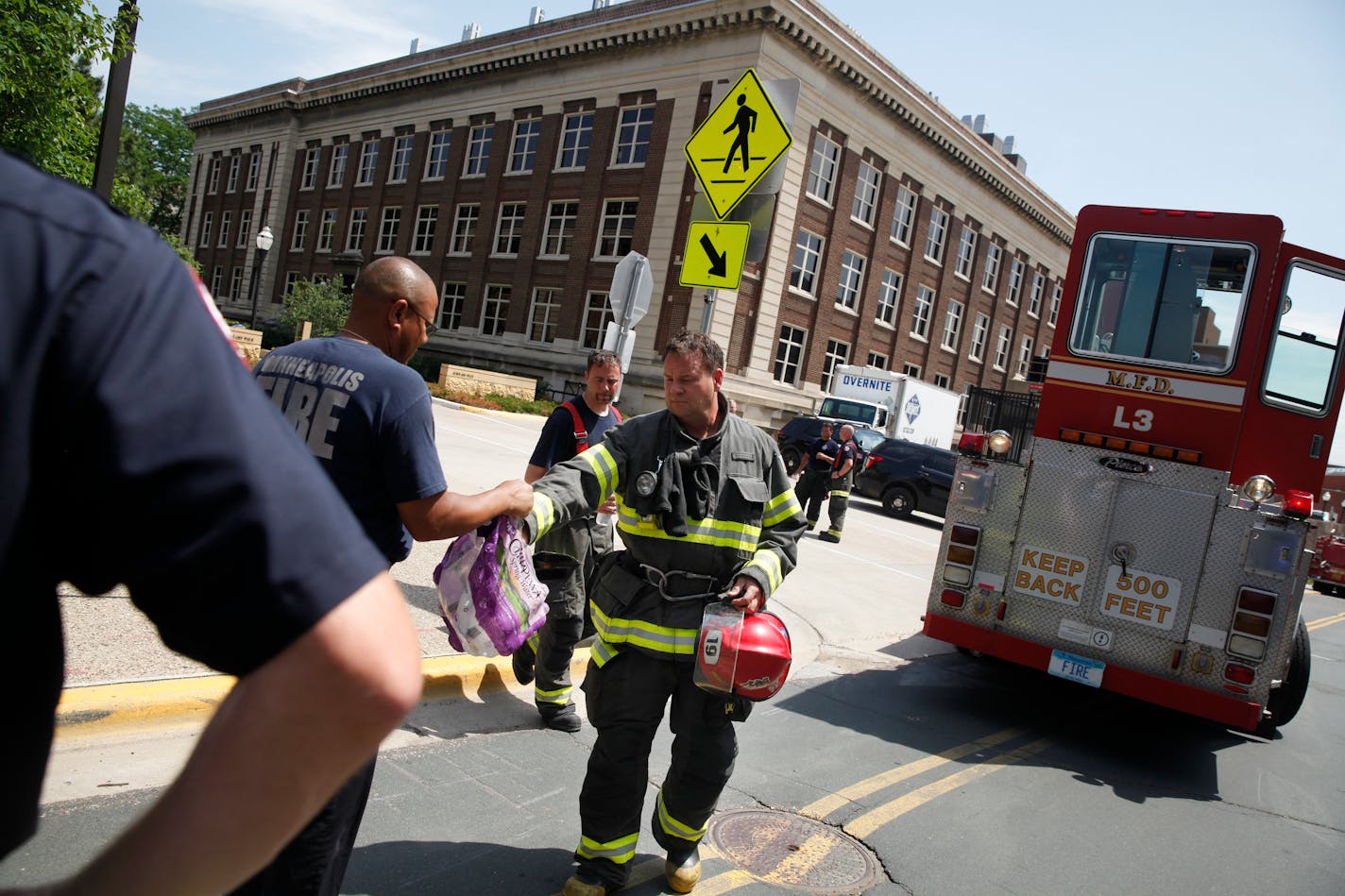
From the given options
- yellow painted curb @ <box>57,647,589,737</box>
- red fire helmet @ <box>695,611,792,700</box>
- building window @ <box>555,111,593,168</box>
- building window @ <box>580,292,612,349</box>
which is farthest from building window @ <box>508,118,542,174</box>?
red fire helmet @ <box>695,611,792,700</box>

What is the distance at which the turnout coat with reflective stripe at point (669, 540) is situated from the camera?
3547 mm

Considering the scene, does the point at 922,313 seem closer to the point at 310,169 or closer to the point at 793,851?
the point at 310,169

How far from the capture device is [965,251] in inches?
1606

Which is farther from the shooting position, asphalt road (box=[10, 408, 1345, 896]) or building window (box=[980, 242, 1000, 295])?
building window (box=[980, 242, 1000, 295])

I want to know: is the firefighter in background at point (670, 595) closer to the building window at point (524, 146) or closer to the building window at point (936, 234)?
the building window at point (524, 146)

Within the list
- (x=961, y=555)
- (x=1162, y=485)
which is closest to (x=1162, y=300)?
(x=1162, y=485)

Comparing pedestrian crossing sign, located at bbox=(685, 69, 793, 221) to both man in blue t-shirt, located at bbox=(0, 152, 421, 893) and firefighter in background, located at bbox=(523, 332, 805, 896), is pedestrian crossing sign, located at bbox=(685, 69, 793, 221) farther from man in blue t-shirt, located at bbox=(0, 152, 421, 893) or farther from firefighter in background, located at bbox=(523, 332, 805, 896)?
man in blue t-shirt, located at bbox=(0, 152, 421, 893)

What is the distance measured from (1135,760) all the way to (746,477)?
4300mm

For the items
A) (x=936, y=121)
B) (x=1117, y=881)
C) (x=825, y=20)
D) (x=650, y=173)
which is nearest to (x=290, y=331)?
(x=650, y=173)

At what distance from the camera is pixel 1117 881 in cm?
425

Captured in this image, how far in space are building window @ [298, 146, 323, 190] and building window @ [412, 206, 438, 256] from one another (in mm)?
10040

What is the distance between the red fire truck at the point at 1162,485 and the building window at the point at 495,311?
1231 inches

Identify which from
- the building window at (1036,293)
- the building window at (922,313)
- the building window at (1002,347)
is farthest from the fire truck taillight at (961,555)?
the building window at (1036,293)

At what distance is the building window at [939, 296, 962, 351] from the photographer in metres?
40.9
